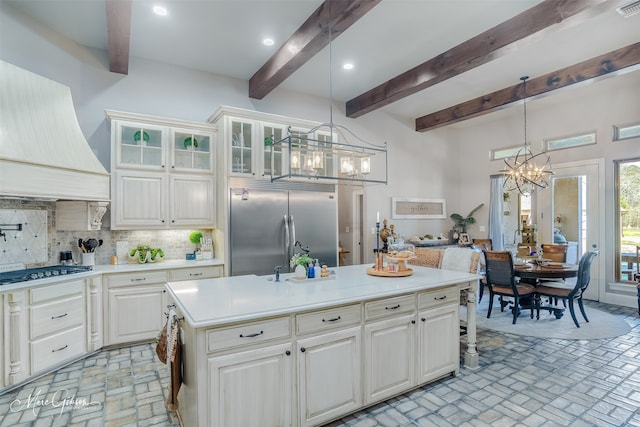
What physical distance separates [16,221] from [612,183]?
323 inches

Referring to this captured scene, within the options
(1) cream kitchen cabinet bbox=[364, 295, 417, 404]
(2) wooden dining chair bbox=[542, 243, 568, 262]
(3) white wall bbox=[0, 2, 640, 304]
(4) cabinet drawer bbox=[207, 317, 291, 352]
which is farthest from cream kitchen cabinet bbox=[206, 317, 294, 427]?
(2) wooden dining chair bbox=[542, 243, 568, 262]

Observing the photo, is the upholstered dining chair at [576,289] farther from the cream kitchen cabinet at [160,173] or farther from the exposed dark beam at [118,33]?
the exposed dark beam at [118,33]

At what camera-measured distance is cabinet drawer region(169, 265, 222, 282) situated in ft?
12.6

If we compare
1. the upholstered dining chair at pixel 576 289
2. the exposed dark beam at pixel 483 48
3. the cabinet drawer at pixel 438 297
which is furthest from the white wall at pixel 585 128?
the cabinet drawer at pixel 438 297

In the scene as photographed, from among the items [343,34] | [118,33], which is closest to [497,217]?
[343,34]

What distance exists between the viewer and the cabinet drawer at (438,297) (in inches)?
103

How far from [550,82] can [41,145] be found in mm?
6254

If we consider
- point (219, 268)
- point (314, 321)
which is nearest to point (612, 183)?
point (314, 321)

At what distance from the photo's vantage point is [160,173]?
4008 mm

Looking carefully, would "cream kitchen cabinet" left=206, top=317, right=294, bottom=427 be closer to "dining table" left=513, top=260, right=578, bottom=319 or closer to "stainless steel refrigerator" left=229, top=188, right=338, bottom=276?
"stainless steel refrigerator" left=229, top=188, right=338, bottom=276

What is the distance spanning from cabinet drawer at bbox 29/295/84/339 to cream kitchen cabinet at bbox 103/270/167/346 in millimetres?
271

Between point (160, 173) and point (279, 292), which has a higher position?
point (160, 173)

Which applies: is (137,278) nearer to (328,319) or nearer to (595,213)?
(328,319)

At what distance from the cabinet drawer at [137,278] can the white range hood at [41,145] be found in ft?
2.90
